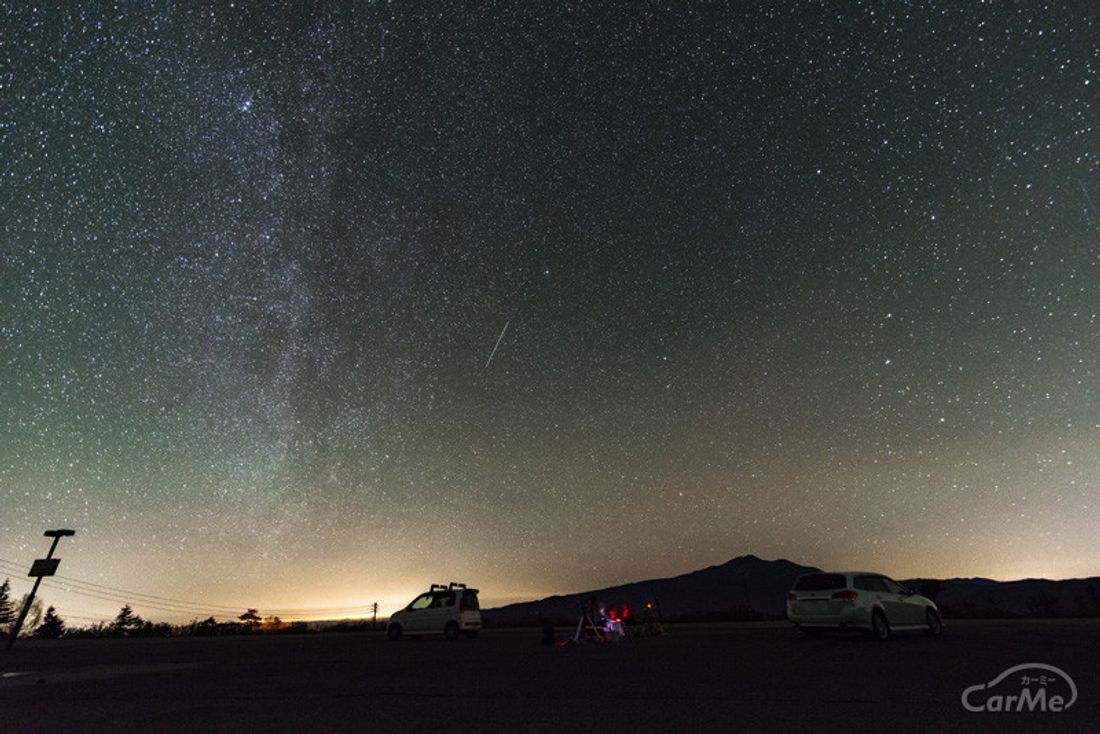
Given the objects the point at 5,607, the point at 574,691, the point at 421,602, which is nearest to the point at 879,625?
the point at 574,691

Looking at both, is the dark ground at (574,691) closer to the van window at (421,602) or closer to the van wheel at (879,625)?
the van wheel at (879,625)

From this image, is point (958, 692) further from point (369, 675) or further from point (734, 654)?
point (369, 675)

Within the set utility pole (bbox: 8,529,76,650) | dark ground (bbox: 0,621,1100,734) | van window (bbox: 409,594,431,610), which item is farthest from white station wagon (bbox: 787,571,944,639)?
utility pole (bbox: 8,529,76,650)

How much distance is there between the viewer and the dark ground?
5.52 m

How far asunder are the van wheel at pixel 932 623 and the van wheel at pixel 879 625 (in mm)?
1823

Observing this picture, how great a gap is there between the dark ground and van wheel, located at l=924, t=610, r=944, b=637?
217 cm

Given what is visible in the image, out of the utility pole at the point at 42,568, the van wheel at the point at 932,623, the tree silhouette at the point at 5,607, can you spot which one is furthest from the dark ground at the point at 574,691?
the tree silhouette at the point at 5,607

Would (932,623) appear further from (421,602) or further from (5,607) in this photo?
(5,607)

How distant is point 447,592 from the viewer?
2156 centimetres

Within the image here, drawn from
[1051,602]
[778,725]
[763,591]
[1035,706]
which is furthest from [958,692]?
[763,591]

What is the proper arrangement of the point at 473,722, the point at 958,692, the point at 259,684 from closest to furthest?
1. the point at 473,722
2. the point at 958,692
3. the point at 259,684

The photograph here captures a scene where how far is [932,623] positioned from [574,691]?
12.6 metres

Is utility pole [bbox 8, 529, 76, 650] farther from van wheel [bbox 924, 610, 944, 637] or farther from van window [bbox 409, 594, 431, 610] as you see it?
van wheel [bbox 924, 610, 944, 637]

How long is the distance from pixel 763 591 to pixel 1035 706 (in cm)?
20795
